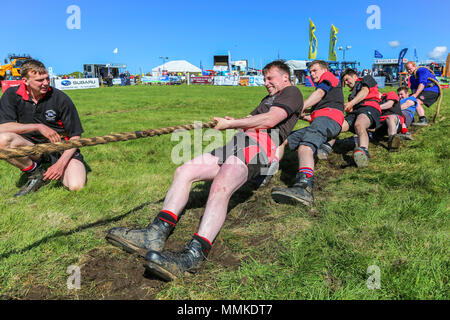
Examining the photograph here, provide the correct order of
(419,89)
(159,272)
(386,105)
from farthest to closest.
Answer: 1. (419,89)
2. (386,105)
3. (159,272)

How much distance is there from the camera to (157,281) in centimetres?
205

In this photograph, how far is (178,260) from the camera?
2.08 metres

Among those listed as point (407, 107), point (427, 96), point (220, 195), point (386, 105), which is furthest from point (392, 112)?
point (220, 195)

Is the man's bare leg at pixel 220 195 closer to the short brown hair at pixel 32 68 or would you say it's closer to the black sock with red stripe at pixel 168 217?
the black sock with red stripe at pixel 168 217

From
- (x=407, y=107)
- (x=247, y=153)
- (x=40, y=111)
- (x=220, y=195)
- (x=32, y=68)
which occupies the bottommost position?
(x=220, y=195)

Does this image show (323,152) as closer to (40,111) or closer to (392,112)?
(392,112)

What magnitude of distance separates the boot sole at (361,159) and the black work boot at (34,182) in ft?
14.7

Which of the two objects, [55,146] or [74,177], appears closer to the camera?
[55,146]

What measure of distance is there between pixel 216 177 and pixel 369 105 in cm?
416

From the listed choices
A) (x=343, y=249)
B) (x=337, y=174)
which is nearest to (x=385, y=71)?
(x=337, y=174)

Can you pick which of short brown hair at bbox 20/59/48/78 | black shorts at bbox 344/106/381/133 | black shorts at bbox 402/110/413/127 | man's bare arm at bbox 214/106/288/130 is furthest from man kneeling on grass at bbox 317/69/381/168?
short brown hair at bbox 20/59/48/78

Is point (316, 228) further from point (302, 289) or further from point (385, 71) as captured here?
point (385, 71)

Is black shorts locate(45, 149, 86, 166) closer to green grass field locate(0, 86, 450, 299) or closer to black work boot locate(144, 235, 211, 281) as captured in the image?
green grass field locate(0, 86, 450, 299)

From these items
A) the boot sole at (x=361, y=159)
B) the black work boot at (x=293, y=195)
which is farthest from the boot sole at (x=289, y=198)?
the boot sole at (x=361, y=159)
